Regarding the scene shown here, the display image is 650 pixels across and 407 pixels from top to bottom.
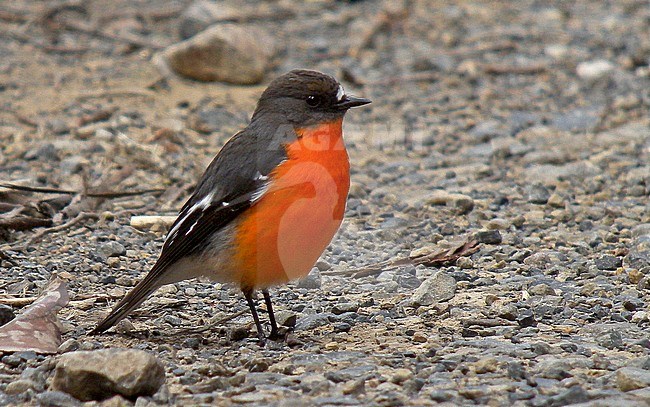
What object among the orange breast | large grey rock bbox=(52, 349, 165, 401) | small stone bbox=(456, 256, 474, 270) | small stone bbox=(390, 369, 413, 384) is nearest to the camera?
large grey rock bbox=(52, 349, 165, 401)

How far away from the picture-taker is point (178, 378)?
15.6ft

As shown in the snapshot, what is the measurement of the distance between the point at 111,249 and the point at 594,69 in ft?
21.3

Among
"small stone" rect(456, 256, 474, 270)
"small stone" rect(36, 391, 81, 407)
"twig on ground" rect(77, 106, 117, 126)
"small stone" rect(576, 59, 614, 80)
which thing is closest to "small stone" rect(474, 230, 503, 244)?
"small stone" rect(456, 256, 474, 270)

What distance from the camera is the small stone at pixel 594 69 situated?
36.9 ft

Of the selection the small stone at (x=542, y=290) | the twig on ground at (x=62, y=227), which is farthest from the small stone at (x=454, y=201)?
the twig on ground at (x=62, y=227)

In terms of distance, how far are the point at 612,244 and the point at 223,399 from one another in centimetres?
347

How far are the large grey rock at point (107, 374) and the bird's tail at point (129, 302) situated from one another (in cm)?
100

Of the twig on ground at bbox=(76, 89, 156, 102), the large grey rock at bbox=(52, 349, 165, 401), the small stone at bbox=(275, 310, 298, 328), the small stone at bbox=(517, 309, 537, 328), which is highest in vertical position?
the large grey rock at bbox=(52, 349, 165, 401)

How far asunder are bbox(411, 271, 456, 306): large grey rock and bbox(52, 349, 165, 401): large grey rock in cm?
198

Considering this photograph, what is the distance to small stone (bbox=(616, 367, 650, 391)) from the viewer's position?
4.38 meters

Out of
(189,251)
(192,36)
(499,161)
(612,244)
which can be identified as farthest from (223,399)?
(192,36)

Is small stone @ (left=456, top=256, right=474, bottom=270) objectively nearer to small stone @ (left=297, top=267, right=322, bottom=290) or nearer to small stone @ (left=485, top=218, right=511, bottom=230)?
small stone @ (left=485, top=218, right=511, bottom=230)

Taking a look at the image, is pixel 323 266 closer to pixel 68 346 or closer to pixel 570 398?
pixel 68 346

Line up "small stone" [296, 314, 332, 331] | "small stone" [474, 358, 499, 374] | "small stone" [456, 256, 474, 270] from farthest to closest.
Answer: "small stone" [456, 256, 474, 270] < "small stone" [296, 314, 332, 331] < "small stone" [474, 358, 499, 374]
